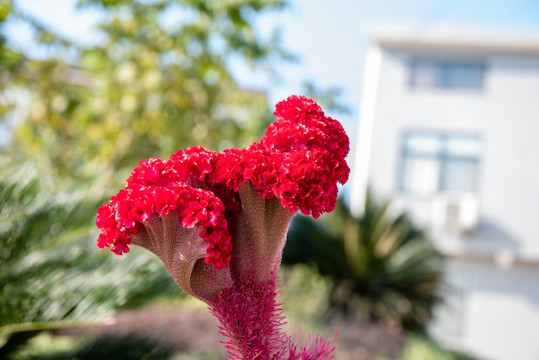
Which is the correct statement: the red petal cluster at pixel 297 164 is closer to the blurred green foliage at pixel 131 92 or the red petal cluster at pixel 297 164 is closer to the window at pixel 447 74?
the blurred green foliage at pixel 131 92

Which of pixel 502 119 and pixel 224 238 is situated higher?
pixel 502 119

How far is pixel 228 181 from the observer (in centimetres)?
132

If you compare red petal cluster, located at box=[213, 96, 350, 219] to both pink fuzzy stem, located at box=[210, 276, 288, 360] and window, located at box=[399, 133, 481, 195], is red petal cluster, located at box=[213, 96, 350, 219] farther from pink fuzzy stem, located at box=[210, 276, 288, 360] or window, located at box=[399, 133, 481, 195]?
window, located at box=[399, 133, 481, 195]

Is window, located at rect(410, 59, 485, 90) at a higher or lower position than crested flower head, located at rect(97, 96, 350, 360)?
higher

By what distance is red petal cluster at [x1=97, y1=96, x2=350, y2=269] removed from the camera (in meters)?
1.26

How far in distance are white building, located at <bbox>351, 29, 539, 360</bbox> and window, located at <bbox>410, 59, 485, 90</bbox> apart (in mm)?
28

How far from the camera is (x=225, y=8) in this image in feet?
26.1

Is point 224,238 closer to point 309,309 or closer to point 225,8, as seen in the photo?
point 225,8

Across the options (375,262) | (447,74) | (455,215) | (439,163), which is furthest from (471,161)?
(375,262)

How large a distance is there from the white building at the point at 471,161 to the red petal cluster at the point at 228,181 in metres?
15.2

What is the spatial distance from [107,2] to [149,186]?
6.74 m

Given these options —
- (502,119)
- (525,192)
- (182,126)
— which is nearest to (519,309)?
(525,192)

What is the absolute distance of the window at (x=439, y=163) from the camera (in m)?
16.9

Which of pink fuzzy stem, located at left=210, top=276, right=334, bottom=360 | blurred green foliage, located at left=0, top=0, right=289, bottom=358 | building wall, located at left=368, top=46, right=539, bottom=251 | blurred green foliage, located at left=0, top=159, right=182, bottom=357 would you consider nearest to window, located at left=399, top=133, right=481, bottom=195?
building wall, located at left=368, top=46, right=539, bottom=251
